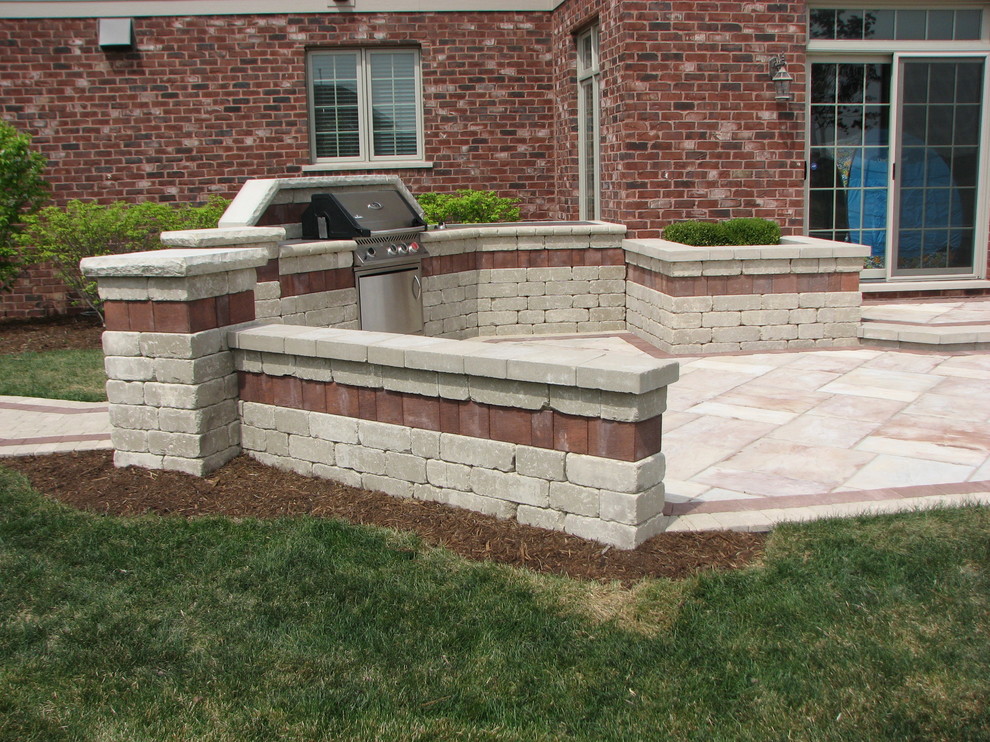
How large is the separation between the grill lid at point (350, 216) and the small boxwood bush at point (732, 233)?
2.58 metres

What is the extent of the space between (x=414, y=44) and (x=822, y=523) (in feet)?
31.5

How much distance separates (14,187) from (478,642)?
9883mm

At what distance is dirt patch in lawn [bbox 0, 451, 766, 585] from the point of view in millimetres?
4359

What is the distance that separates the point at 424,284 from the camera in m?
9.46

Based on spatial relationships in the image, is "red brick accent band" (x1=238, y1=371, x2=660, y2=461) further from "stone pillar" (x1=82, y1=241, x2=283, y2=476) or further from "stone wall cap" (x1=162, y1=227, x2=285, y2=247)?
"stone wall cap" (x1=162, y1=227, x2=285, y2=247)

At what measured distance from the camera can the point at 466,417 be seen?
4.86m

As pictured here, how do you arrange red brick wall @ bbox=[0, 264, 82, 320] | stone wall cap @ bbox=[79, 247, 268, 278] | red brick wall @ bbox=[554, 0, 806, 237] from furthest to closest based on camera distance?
red brick wall @ bbox=[0, 264, 82, 320]
red brick wall @ bbox=[554, 0, 806, 237]
stone wall cap @ bbox=[79, 247, 268, 278]

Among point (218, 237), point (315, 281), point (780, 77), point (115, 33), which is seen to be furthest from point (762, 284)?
point (115, 33)

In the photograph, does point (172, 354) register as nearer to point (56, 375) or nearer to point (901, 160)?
point (56, 375)

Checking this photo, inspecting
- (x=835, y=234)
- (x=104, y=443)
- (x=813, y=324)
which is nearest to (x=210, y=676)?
(x=104, y=443)

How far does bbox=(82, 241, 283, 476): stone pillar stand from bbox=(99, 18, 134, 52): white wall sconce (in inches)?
294

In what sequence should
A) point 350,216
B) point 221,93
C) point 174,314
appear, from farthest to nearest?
point 221,93 → point 350,216 → point 174,314

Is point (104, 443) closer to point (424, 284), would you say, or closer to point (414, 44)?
point (424, 284)

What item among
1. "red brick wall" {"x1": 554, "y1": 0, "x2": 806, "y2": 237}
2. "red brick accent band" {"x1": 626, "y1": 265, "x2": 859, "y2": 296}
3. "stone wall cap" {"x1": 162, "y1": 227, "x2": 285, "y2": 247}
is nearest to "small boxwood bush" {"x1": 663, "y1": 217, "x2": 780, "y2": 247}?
"red brick accent band" {"x1": 626, "y1": 265, "x2": 859, "y2": 296}
